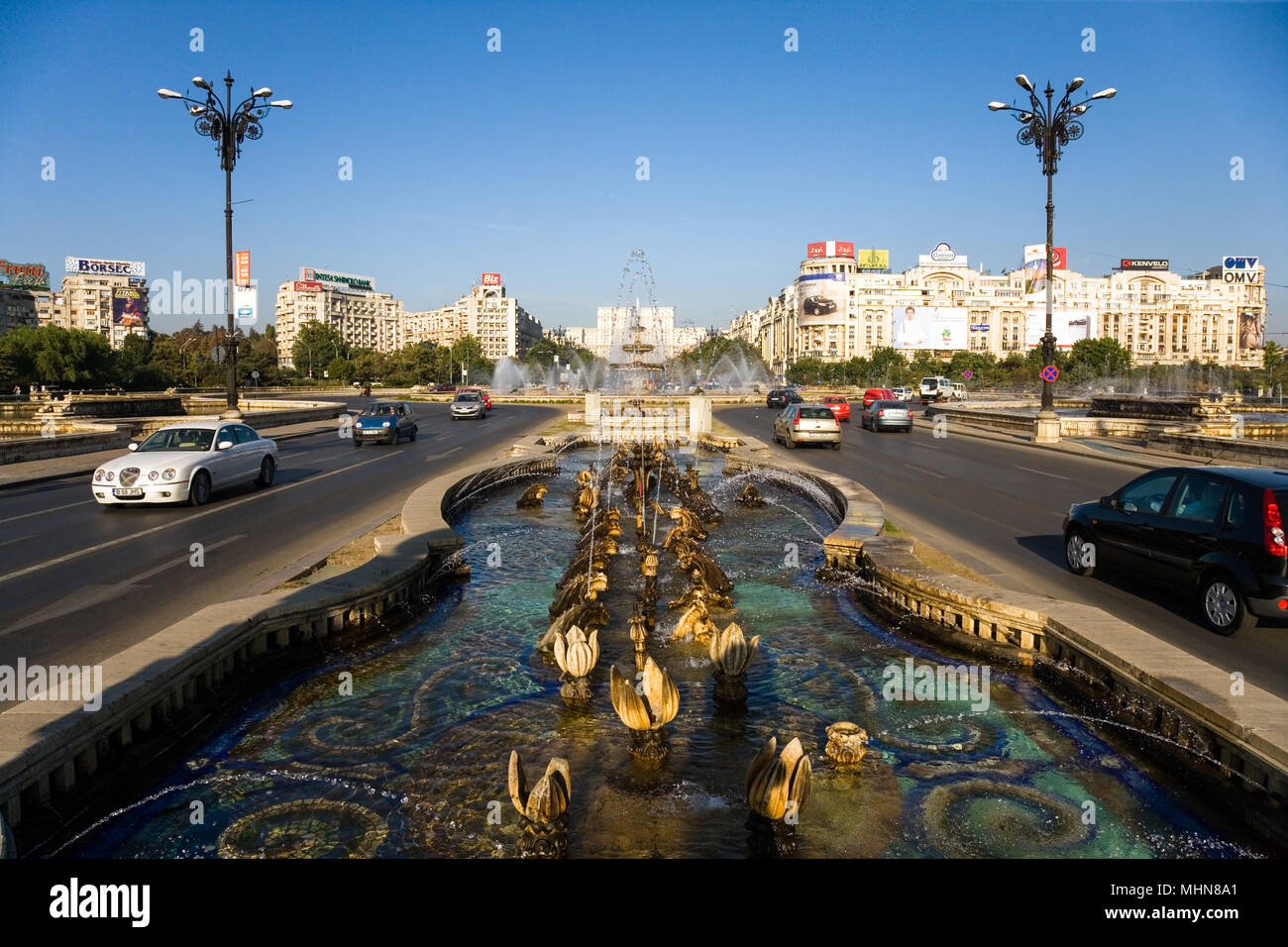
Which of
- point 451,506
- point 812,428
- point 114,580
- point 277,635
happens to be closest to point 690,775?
point 277,635

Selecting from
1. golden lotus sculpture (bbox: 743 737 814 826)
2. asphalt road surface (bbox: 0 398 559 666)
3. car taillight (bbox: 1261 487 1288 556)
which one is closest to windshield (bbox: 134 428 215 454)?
asphalt road surface (bbox: 0 398 559 666)

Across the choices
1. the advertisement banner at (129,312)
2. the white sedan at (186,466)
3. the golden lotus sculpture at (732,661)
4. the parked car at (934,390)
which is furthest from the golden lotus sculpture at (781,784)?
the advertisement banner at (129,312)

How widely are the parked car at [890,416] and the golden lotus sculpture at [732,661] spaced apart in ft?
107

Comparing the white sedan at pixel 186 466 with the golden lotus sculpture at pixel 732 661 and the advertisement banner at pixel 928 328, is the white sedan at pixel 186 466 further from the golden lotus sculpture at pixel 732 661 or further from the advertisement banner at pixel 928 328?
the advertisement banner at pixel 928 328

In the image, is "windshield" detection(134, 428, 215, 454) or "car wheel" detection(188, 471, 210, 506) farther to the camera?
"windshield" detection(134, 428, 215, 454)

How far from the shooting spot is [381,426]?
104 ft

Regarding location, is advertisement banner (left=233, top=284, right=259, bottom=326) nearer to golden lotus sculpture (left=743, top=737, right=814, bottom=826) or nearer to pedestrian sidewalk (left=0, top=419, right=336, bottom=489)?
pedestrian sidewalk (left=0, top=419, right=336, bottom=489)

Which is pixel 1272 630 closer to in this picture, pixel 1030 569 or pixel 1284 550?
pixel 1284 550

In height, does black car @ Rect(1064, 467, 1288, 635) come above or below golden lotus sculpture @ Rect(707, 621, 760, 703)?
above

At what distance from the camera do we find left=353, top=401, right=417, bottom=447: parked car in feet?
103

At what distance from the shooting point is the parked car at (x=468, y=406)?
48062mm
